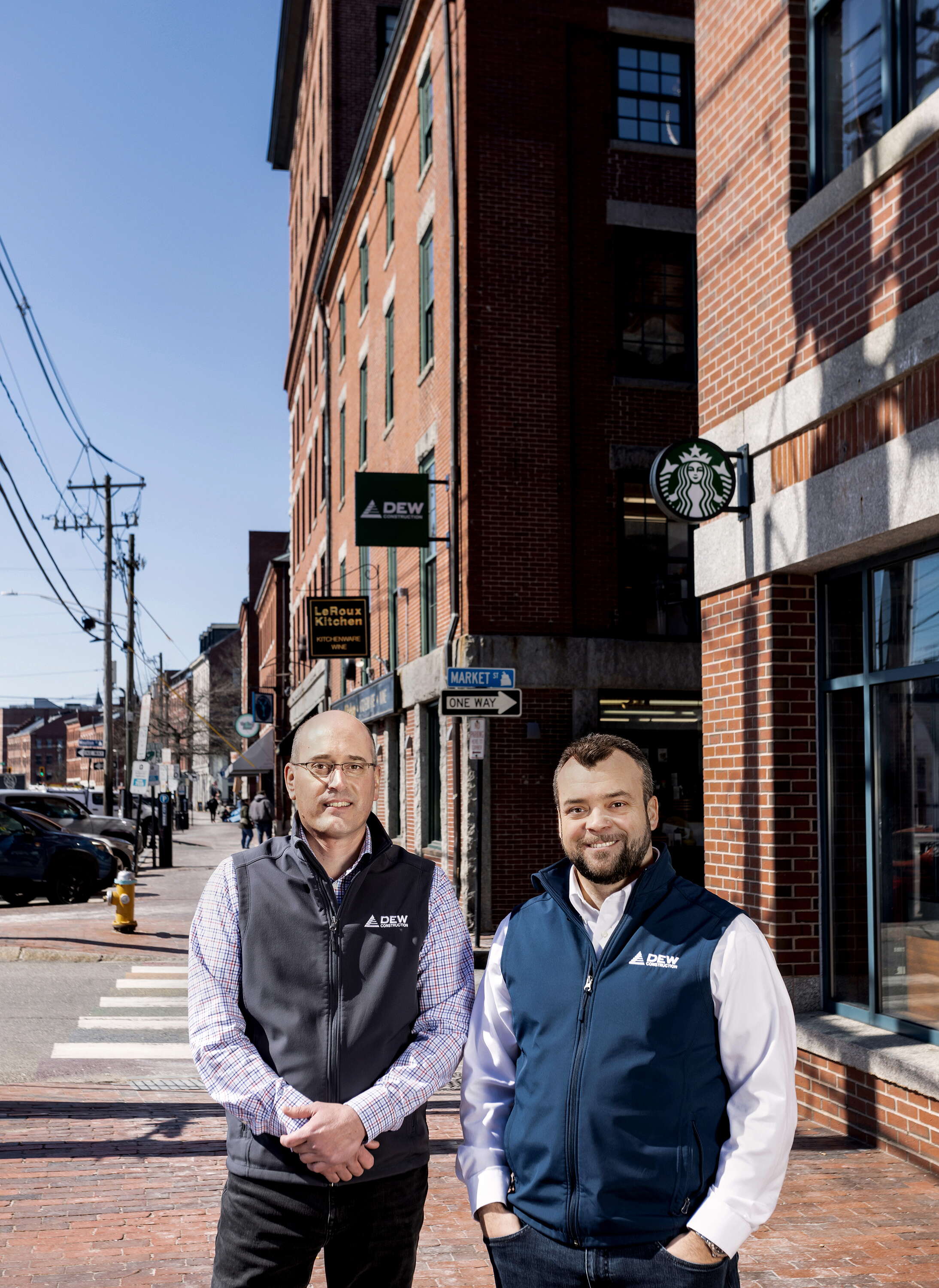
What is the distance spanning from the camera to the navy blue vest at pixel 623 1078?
2.58 m

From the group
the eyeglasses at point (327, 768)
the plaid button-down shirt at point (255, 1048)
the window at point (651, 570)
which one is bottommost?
the plaid button-down shirt at point (255, 1048)

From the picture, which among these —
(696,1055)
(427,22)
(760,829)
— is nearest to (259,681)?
(427,22)

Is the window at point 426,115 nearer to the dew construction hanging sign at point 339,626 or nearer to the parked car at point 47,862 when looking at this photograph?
the dew construction hanging sign at point 339,626

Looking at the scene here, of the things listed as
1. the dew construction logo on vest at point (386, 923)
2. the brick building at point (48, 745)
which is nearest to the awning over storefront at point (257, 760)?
the dew construction logo on vest at point (386, 923)

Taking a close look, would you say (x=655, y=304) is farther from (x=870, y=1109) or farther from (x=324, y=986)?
(x=324, y=986)

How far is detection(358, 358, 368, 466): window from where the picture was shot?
26500 millimetres

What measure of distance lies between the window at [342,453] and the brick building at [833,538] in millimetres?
21345

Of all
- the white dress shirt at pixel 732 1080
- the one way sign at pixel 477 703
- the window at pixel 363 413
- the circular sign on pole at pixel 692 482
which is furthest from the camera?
the window at pixel 363 413

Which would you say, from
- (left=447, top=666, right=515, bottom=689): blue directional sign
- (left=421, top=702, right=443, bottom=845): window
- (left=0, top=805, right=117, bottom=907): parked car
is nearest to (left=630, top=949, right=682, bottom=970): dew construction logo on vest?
(left=447, top=666, right=515, bottom=689): blue directional sign

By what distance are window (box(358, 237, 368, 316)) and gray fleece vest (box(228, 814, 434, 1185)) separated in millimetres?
24793

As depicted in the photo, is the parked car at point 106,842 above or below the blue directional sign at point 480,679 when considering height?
below

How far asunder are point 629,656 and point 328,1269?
1458 centimetres

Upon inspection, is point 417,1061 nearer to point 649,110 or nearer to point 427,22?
point 649,110

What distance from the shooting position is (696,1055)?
104 inches
